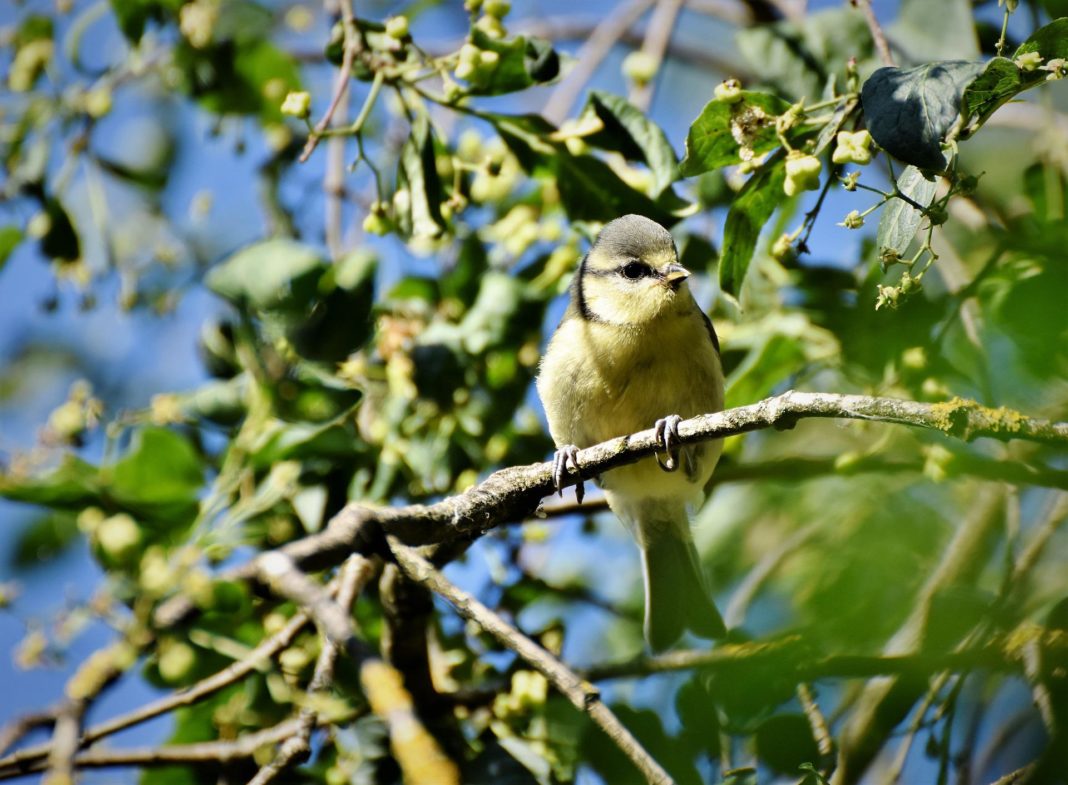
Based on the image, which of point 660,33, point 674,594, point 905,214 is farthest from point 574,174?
point 674,594

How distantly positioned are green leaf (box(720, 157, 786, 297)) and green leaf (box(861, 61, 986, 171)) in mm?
424

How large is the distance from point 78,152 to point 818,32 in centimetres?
253

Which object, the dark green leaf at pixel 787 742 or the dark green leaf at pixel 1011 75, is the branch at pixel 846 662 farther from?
the dark green leaf at pixel 1011 75

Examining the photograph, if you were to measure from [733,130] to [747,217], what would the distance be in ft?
0.66

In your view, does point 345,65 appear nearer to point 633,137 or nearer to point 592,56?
point 633,137

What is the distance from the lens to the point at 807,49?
317cm

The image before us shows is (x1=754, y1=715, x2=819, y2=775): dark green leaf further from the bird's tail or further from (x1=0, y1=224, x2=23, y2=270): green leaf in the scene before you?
(x1=0, y1=224, x2=23, y2=270): green leaf

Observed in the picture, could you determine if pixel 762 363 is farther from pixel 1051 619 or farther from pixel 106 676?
pixel 106 676

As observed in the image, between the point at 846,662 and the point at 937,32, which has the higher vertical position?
the point at 937,32

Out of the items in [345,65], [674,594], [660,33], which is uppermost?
[660,33]

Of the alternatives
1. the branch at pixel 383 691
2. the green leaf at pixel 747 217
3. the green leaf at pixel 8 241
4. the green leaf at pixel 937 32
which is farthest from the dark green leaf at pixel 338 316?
the green leaf at pixel 937 32

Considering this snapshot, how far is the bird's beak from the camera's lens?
10.8 feet

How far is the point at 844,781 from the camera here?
2637mm

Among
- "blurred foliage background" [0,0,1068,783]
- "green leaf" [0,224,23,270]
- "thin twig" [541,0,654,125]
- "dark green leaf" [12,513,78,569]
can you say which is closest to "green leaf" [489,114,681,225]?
"blurred foliage background" [0,0,1068,783]
